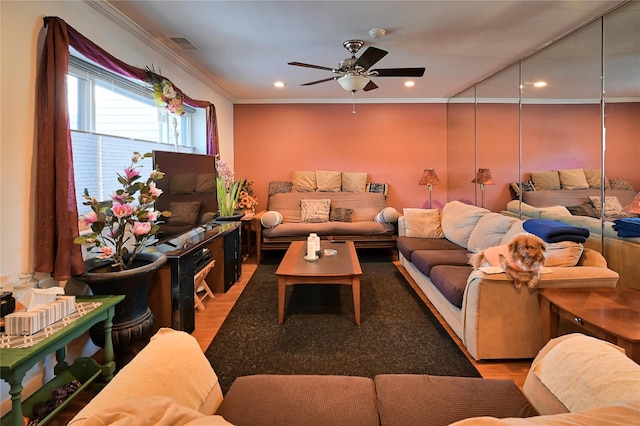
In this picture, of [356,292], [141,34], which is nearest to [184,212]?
[141,34]

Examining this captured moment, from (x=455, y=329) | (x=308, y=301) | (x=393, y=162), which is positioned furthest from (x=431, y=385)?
(x=393, y=162)

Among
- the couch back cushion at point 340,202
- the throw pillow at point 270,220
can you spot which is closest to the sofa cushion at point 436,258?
the couch back cushion at point 340,202

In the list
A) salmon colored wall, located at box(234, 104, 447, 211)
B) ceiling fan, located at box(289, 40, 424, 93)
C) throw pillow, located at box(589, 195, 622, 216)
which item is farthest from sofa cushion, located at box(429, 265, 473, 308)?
salmon colored wall, located at box(234, 104, 447, 211)

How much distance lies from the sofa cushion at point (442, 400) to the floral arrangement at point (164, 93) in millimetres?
2999

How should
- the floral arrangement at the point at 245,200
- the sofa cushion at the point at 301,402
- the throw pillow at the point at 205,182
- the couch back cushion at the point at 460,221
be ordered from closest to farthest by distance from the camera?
the sofa cushion at the point at 301,402 → the throw pillow at the point at 205,182 → the couch back cushion at the point at 460,221 → the floral arrangement at the point at 245,200

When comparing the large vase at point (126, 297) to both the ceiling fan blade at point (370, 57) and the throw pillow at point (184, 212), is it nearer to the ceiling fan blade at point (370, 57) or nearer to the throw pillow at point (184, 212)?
the throw pillow at point (184, 212)

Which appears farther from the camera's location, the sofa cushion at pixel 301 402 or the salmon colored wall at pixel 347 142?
the salmon colored wall at pixel 347 142

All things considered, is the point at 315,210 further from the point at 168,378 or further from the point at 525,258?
the point at 168,378

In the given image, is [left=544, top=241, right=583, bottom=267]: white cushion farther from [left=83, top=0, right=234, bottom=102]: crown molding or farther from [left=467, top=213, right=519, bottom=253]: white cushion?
[left=83, top=0, right=234, bottom=102]: crown molding

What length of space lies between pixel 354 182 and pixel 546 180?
2762mm

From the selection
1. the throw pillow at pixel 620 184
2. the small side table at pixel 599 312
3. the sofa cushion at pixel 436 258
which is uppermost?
the throw pillow at pixel 620 184

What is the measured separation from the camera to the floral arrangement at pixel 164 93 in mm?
3012

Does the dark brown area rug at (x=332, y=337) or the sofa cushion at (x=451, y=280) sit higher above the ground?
the sofa cushion at (x=451, y=280)

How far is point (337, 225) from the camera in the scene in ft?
16.0
